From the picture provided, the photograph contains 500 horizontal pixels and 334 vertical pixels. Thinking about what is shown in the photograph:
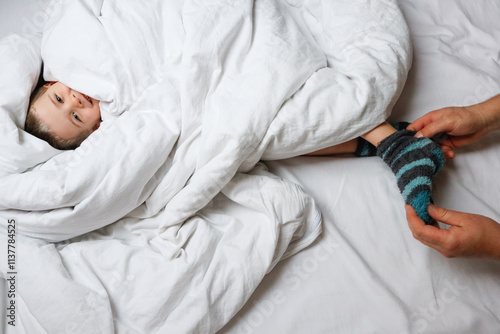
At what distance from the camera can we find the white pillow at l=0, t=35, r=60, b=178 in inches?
38.9

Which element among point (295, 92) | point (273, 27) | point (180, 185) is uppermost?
point (273, 27)

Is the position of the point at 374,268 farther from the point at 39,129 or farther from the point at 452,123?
the point at 39,129

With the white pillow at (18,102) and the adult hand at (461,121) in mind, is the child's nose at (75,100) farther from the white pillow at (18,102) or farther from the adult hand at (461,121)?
the adult hand at (461,121)

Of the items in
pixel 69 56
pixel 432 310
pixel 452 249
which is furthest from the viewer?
pixel 69 56

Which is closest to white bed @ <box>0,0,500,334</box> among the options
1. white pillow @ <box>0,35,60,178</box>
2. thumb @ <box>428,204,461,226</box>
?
thumb @ <box>428,204,461,226</box>

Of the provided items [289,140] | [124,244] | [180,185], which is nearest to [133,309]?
[124,244]

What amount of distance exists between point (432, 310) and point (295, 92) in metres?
0.56

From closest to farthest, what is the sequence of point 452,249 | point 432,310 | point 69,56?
point 452,249 < point 432,310 < point 69,56

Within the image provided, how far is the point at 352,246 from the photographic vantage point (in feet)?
3.23

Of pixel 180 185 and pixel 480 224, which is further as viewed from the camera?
pixel 180 185

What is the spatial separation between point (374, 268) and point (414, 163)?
0.24 meters

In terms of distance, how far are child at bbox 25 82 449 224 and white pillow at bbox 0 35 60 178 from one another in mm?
40

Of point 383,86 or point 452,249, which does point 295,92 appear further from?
point 452,249

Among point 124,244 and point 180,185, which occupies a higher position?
point 180,185
